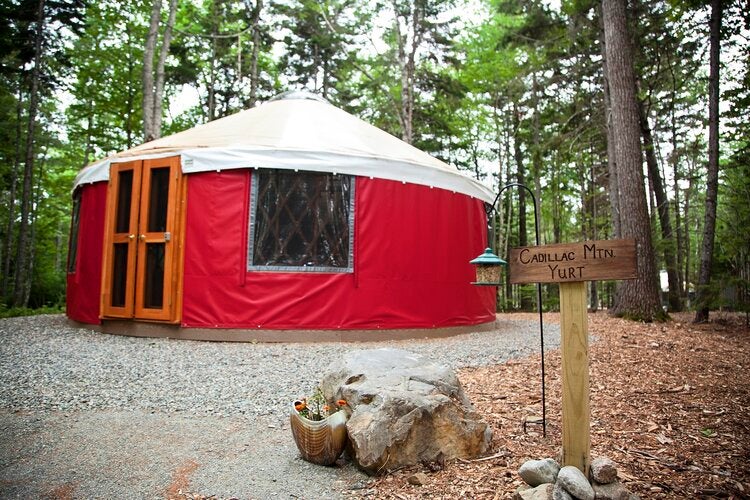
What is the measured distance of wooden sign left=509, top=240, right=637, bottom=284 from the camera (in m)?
1.62

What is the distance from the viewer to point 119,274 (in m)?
5.06

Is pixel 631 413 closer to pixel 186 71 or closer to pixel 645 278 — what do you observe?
pixel 645 278

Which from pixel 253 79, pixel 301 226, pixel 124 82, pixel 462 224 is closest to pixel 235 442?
pixel 301 226

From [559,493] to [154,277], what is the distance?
4605mm

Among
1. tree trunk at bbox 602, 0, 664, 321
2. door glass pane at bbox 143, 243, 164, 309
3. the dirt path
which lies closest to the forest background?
tree trunk at bbox 602, 0, 664, 321

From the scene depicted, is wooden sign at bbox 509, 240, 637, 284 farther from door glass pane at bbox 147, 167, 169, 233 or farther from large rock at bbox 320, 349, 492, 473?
door glass pane at bbox 147, 167, 169, 233

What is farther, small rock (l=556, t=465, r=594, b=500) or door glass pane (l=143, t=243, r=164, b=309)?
door glass pane (l=143, t=243, r=164, b=309)

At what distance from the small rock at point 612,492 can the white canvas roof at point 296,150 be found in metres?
3.95

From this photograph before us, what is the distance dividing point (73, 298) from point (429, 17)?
9.16 metres

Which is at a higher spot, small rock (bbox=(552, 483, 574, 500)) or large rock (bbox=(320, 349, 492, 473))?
large rock (bbox=(320, 349, 492, 473))

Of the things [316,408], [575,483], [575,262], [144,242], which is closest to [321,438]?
[316,408]

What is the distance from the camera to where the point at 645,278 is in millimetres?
5762

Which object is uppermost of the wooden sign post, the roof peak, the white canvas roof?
the roof peak

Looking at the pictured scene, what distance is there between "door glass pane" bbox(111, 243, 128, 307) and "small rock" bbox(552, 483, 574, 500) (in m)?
4.96
